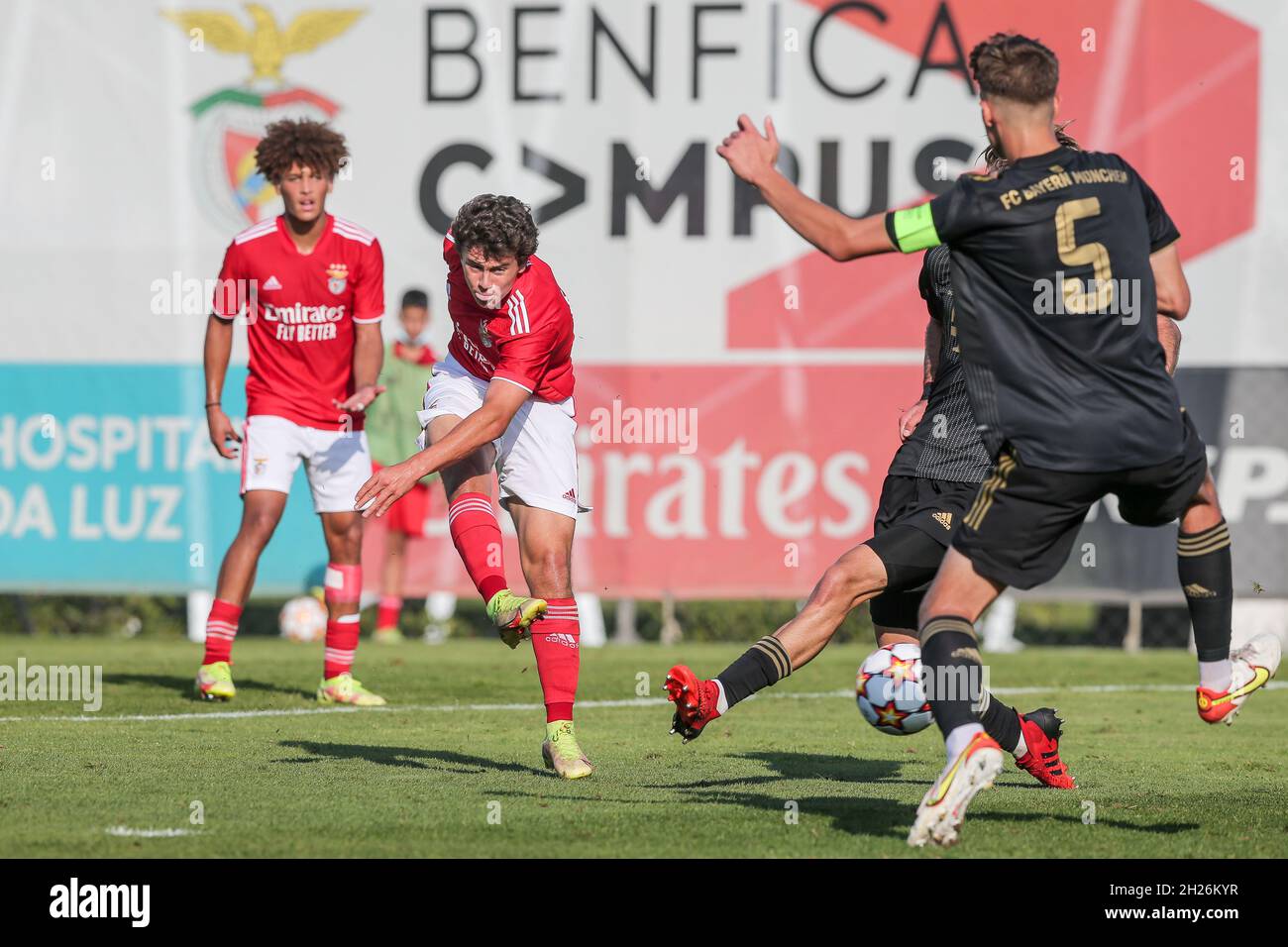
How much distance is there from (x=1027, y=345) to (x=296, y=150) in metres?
5.17

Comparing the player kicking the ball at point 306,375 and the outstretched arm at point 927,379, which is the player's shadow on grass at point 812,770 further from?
the player kicking the ball at point 306,375

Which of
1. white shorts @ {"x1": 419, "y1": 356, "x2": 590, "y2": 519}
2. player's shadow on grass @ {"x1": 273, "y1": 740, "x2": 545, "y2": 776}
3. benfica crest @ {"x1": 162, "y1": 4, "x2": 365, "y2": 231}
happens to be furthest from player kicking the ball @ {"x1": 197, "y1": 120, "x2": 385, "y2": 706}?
benfica crest @ {"x1": 162, "y1": 4, "x2": 365, "y2": 231}

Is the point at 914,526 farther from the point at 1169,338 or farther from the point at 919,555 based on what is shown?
the point at 1169,338

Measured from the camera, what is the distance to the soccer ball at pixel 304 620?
1394 cm

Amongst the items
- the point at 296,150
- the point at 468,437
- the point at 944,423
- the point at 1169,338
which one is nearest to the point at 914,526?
the point at 944,423

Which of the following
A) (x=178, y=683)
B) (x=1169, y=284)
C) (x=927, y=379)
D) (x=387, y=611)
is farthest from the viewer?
(x=387, y=611)

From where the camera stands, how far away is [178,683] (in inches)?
405

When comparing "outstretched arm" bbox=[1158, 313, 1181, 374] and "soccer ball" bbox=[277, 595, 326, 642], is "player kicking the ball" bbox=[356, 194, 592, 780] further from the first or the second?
"soccer ball" bbox=[277, 595, 326, 642]

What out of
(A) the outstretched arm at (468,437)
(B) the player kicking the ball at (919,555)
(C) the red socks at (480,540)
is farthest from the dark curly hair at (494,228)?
(B) the player kicking the ball at (919,555)

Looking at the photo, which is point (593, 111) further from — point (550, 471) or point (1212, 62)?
point (550, 471)

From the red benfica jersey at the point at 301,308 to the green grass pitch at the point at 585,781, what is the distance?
159 cm

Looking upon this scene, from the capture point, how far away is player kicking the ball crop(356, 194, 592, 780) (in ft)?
21.7

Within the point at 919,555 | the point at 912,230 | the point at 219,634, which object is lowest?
the point at 219,634
